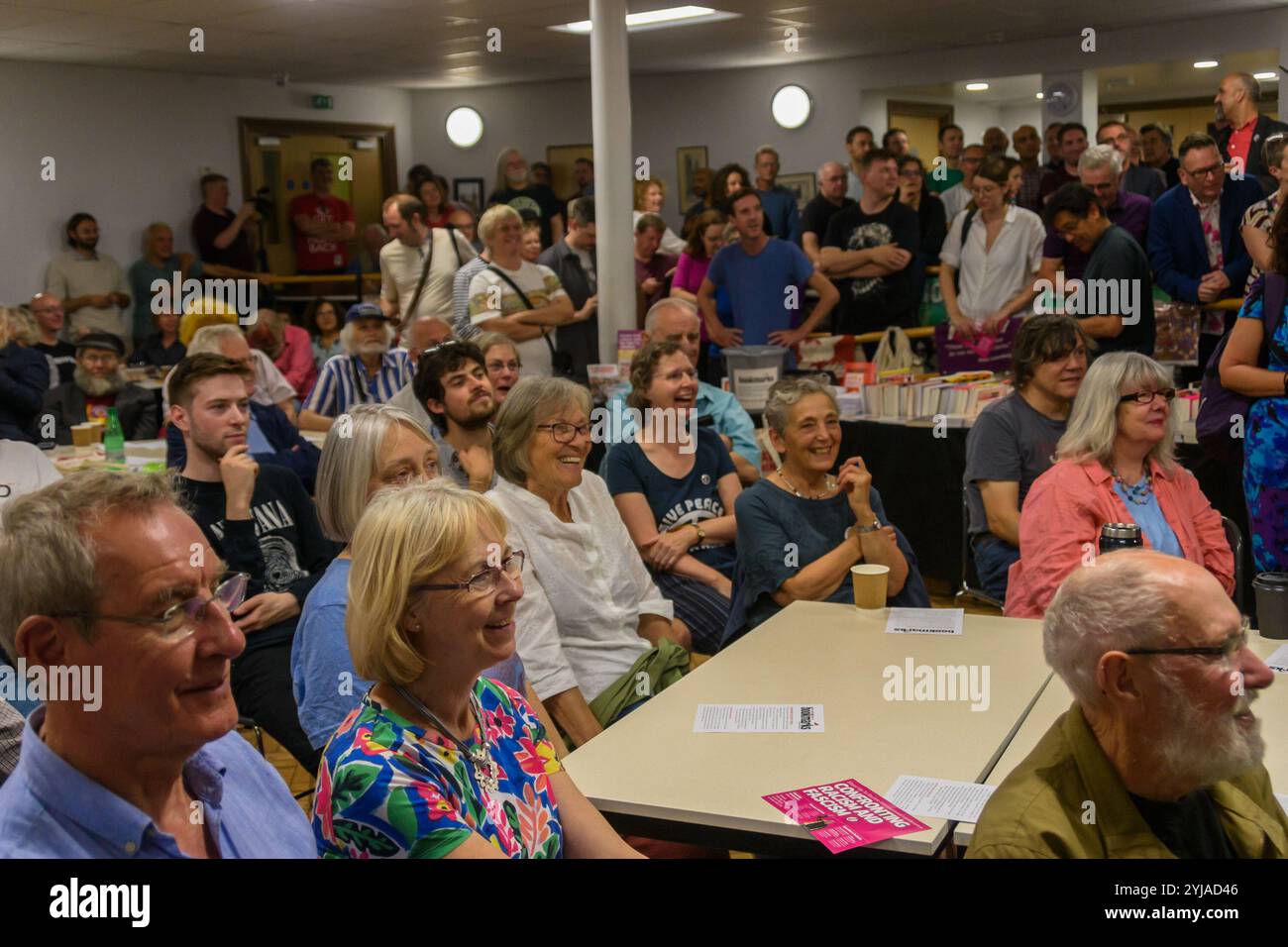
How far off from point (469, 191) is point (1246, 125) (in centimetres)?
917

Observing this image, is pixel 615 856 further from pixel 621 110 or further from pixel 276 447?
pixel 621 110

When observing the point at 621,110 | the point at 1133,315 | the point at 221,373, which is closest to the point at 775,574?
the point at 221,373

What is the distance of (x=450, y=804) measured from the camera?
1900mm

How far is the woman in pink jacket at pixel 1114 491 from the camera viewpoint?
11.6 ft

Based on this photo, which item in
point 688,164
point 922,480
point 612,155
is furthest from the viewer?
point 688,164

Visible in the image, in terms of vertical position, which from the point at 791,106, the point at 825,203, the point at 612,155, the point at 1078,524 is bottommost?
the point at 1078,524

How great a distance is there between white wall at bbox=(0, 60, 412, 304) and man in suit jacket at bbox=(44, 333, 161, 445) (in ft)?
13.5

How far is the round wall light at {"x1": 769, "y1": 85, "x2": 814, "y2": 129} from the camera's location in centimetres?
1321

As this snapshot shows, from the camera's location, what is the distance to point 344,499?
3031 millimetres

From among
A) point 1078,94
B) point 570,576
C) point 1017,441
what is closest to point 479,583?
point 570,576

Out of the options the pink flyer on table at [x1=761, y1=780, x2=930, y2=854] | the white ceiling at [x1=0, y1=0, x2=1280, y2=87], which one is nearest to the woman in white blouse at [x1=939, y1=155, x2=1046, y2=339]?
the white ceiling at [x1=0, y1=0, x2=1280, y2=87]
